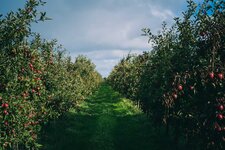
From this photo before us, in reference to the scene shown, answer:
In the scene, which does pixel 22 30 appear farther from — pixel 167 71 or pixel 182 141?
pixel 182 141

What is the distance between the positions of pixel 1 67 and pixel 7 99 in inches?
39.8

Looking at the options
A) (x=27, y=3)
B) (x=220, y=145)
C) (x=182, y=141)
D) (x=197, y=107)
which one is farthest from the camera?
(x=182, y=141)

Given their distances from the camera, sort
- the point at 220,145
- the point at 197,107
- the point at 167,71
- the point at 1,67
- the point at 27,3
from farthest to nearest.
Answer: the point at 167,71
the point at 27,3
the point at 1,67
the point at 197,107
the point at 220,145

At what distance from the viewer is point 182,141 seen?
1895 centimetres

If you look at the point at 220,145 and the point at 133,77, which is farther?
the point at 133,77

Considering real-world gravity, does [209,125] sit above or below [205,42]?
below

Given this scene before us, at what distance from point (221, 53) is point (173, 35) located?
872 cm

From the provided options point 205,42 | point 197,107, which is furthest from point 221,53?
point 197,107

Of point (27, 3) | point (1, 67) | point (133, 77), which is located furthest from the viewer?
point (133, 77)

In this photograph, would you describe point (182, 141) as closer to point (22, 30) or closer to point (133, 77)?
point (22, 30)

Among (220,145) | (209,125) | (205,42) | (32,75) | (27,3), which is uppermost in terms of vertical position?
(27,3)

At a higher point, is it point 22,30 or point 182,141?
point 22,30

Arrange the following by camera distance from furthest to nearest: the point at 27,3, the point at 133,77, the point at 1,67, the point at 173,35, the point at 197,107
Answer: the point at 133,77 → the point at 173,35 → the point at 27,3 → the point at 1,67 → the point at 197,107

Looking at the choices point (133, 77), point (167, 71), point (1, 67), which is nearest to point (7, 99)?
point (1, 67)
